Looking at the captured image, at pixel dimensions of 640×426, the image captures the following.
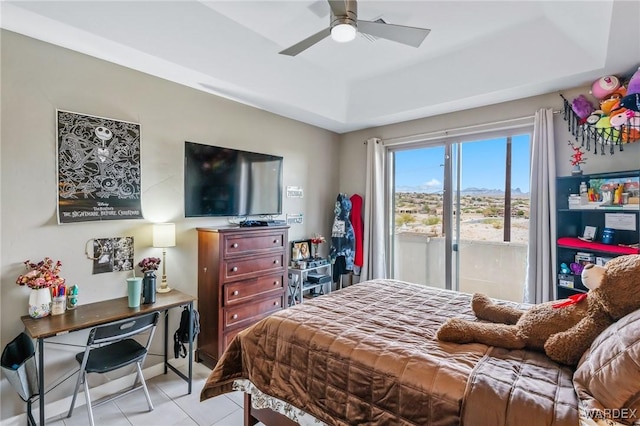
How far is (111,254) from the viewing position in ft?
7.90

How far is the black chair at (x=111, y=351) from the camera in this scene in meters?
1.90

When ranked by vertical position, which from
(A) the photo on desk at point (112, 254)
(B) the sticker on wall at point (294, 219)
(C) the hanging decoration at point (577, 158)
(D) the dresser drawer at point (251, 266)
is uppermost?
(C) the hanging decoration at point (577, 158)

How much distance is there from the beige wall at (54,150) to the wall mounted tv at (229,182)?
0.10 m

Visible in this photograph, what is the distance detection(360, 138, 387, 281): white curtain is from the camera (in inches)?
163

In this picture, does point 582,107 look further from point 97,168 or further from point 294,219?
point 97,168

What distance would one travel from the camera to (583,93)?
2.79 m

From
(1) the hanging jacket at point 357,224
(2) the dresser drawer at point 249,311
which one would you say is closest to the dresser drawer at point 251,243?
(2) the dresser drawer at point 249,311

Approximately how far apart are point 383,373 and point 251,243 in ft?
6.32

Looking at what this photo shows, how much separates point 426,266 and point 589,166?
196 cm

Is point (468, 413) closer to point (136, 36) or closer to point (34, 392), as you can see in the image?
point (34, 392)

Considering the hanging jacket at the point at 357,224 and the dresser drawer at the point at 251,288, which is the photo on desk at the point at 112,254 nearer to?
the dresser drawer at the point at 251,288

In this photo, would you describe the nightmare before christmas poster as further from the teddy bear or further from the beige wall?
the teddy bear

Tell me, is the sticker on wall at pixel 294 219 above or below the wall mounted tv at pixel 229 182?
below

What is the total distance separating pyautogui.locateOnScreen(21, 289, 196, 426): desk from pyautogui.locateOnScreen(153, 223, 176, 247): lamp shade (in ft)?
1.44
